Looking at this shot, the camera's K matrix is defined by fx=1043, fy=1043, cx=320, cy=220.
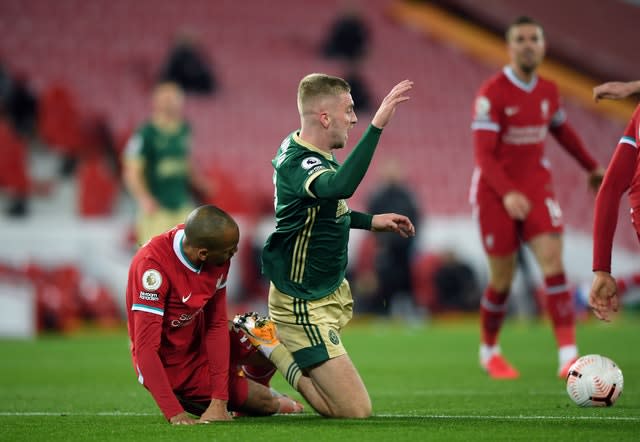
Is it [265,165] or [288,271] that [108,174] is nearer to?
[265,165]

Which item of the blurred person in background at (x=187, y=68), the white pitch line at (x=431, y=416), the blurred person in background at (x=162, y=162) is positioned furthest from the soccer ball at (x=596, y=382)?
the blurred person in background at (x=187, y=68)

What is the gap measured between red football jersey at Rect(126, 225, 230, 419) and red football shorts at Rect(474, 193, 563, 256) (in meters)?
3.07

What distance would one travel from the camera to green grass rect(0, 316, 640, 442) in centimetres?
459

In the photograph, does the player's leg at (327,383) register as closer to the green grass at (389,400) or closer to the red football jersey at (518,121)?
the green grass at (389,400)

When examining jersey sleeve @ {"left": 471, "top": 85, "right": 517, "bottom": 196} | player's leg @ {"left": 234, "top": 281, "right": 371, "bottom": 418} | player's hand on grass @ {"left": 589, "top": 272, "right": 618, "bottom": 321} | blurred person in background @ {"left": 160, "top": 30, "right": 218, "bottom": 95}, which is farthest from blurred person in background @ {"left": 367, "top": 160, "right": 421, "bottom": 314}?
player's hand on grass @ {"left": 589, "top": 272, "right": 618, "bottom": 321}

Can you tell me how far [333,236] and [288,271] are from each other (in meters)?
0.30

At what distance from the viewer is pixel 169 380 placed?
5.12 m

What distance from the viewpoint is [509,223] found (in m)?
7.66

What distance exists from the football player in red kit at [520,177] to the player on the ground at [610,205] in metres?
2.88

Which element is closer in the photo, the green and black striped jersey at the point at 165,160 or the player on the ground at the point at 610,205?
the player on the ground at the point at 610,205

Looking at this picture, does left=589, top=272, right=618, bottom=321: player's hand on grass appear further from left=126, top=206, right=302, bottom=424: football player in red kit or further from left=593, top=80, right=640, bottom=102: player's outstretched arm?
left=126, top=206, right=302, bottom=424: football player in red kit

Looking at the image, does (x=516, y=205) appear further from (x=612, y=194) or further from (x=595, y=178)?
(x=612, y=194)

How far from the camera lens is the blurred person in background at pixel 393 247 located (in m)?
14.5

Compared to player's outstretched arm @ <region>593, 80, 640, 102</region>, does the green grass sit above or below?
below
